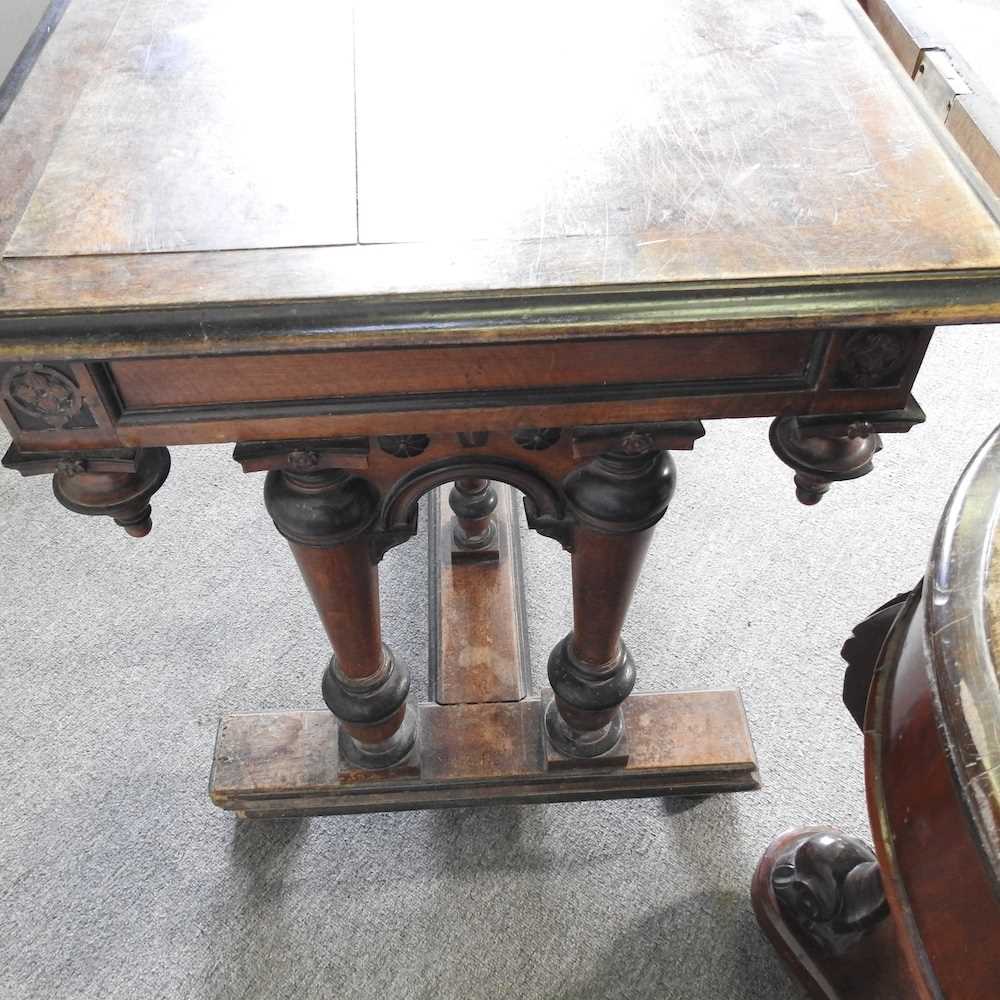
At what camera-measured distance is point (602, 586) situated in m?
0.77

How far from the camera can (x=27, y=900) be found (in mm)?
930

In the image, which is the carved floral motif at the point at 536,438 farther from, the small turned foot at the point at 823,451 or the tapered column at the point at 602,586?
the small turned foot at the point at 823,451

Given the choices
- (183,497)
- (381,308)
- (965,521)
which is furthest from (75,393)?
(183,497)

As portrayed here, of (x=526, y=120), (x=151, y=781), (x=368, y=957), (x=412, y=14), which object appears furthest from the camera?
(x=151, y=781)

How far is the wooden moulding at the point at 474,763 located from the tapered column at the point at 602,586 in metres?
0.04

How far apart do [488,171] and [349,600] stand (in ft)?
1.16

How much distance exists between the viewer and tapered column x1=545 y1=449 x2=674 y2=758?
685 millimetres

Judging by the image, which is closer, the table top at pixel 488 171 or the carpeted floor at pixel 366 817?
the table top at pixel 488 171

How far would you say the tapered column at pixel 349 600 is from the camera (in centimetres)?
67

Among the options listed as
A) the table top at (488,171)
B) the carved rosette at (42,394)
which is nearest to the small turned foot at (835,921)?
the table top at (488,171)

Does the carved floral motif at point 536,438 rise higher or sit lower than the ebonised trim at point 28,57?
lower

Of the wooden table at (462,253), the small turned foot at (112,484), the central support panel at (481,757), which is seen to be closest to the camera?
the wooden table at (462,253)

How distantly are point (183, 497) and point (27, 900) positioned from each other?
1.87 feet

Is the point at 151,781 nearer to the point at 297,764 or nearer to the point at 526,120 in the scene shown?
the point at 297,764
